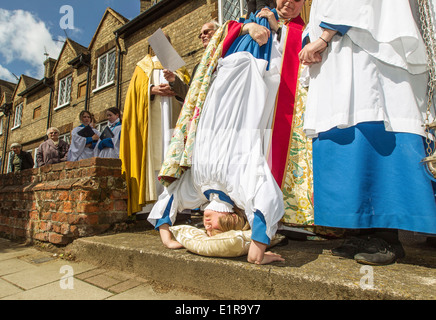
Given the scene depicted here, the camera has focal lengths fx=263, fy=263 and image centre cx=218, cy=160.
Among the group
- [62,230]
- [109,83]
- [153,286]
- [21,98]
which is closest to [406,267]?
[153,286]

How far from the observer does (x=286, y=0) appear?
2.09 metres

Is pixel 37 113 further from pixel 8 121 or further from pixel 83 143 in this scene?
pixel 83 143

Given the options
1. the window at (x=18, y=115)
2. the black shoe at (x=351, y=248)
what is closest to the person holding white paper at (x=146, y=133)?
the black shoe at (x=351, y=248)

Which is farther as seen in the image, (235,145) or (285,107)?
(285,107)

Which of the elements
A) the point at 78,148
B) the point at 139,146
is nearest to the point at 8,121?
the point at 78,148

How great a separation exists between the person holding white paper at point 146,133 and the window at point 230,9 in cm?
457

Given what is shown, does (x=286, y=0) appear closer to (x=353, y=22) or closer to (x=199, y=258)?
(x=353, y=22)

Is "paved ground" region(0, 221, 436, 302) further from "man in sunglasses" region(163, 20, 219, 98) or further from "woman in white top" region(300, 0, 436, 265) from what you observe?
"man in sunglasses" region(163, 20, 219, 98)

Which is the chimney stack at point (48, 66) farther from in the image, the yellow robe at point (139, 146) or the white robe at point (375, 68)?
the white robe at point (375, 68)

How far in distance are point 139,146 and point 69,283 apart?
159 centimetres

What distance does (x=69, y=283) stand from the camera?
71.3 inches

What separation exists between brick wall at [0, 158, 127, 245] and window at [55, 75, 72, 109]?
11.4m

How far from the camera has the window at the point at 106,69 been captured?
10.9 m

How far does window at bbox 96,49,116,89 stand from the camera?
10855 millimetres
